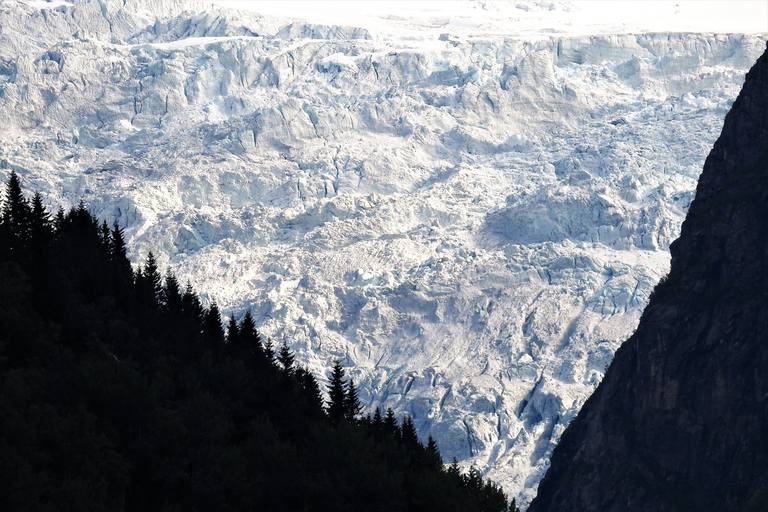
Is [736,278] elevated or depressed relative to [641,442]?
elevated

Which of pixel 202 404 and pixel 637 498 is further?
pixel 637 498

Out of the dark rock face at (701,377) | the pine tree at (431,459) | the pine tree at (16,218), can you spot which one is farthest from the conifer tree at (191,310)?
the dark rock face at (701,377)

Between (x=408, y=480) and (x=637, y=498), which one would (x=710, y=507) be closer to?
(x=637, y=498)

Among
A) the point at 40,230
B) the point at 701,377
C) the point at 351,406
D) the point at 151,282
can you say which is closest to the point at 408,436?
the point at 351,406

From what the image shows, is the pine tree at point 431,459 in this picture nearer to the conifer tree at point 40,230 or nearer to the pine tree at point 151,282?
the pine tree at point 151,282

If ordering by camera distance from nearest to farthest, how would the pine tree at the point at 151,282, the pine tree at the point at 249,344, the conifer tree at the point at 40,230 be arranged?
the conifer tree at the point at 40,230
the pine tree at the point at 249,344
the pine tree at the point at 151,282

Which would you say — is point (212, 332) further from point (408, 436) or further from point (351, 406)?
point (408, 436)

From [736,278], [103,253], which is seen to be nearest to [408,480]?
[103,253]
